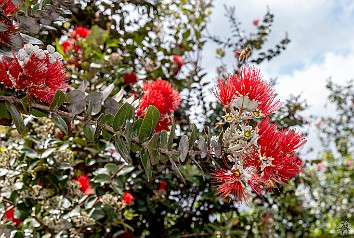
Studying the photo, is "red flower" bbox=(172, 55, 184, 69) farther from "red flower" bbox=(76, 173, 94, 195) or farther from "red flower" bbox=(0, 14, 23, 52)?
"red flower" bbox=(0, 14, 23, 52)

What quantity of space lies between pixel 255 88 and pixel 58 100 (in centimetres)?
42

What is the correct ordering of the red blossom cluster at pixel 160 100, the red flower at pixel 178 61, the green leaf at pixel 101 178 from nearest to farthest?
1. the red blossom cluster at pixel 160 100
2. the green leaf at pixel 101 178
3. the red flower at pixel 178 61

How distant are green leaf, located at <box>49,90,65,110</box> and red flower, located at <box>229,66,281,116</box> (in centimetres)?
37

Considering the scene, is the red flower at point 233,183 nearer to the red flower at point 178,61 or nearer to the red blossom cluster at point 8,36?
the red blossom cluster at point 8,36

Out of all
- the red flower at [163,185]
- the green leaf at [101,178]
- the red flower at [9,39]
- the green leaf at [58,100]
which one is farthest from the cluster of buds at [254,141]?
the red flower at [163,185]

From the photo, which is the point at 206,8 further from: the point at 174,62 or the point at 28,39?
the point at 28,39

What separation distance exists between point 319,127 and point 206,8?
2.53m

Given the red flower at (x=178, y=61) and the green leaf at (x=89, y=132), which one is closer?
the green leaf at (x=89, y=132)

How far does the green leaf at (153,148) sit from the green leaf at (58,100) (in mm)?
211

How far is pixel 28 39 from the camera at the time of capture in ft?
3.67

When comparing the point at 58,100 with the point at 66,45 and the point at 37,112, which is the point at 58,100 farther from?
the point at 66,45

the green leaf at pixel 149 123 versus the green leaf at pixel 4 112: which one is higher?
the green leaf at pixel 149 123

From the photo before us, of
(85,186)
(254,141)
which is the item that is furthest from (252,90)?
(85,186)

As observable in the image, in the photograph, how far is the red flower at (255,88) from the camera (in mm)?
1024
